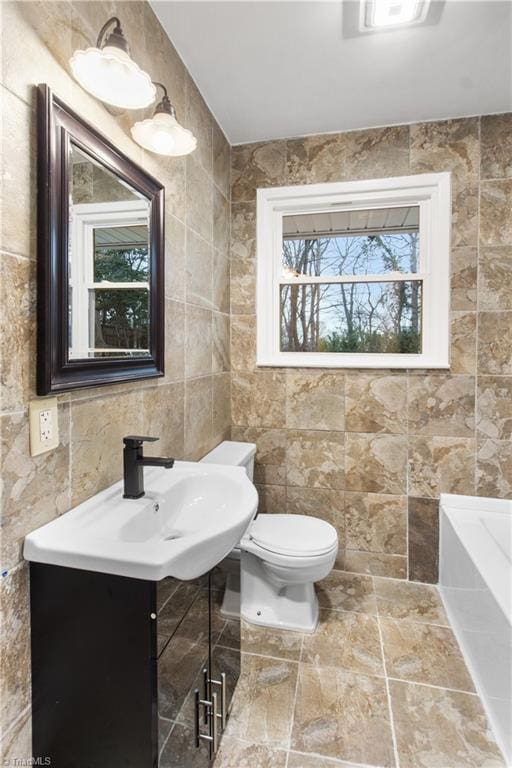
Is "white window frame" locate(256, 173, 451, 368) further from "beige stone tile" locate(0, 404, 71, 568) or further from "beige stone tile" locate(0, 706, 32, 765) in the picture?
"beige stone tile" locate(0, 706, 32, 765)

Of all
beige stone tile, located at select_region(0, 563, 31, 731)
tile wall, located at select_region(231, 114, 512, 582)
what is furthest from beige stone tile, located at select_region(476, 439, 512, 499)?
beige stone tile, located at select_region(0, 563, 31, 731)

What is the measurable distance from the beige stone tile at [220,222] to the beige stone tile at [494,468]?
72.8 inches

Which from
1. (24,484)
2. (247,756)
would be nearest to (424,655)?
(247,756)

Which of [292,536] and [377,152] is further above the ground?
[377,152]

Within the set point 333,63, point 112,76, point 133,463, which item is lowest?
point 133,463

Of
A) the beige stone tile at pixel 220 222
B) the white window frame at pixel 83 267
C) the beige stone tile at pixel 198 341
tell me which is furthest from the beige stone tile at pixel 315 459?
the white window frame at pixel 83 267

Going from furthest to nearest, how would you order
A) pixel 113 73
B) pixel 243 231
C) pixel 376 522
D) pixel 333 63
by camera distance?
1. pixel 243 231
2. pixel 376 522
3. pixel 333 63
4. pixel 113 73

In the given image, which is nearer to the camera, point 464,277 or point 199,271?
point 199,271

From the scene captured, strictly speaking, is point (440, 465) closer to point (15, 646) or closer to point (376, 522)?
point (376, 522)

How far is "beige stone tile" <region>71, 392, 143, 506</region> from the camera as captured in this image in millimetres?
1114

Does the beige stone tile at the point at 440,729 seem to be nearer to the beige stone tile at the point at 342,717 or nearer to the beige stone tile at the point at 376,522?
the beige stone tile at the point at 342,717

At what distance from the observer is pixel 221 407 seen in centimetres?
234

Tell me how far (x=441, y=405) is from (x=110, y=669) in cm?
199

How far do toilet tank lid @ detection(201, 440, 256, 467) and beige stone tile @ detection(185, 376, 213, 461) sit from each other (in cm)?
5
